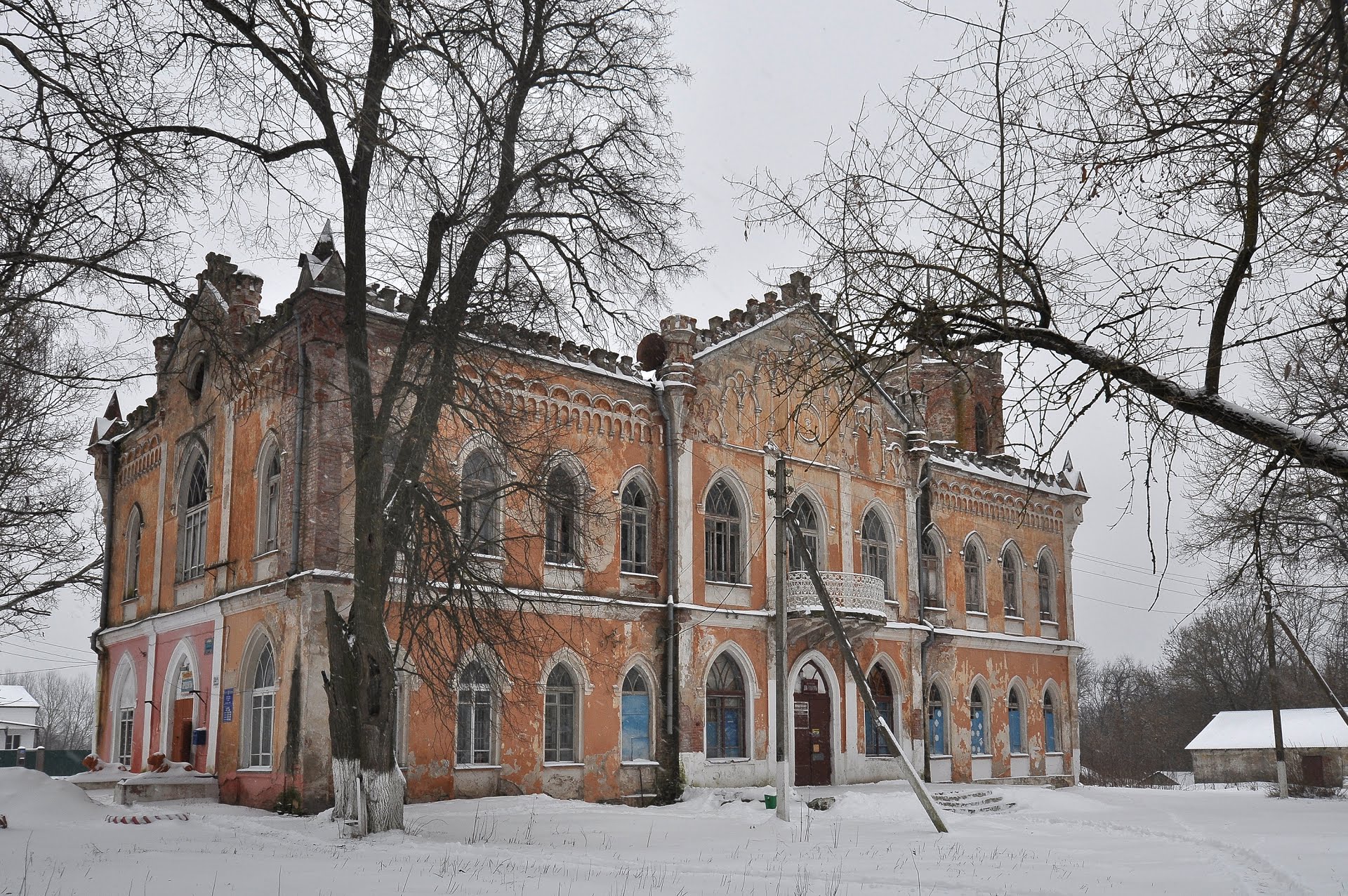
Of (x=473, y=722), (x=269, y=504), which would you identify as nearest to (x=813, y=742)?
(x=473, y=722)

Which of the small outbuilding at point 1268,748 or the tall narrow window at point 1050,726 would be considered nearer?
the tall narrow window at point 1050,726

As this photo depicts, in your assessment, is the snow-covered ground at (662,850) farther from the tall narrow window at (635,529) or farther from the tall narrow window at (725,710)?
the tall narrow window at (635,529)

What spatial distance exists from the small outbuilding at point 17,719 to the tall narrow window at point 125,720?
140ft

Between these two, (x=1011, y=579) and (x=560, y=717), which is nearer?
(x=560, y=717)

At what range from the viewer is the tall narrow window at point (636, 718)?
20.6 meters

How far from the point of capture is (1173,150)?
594 cm

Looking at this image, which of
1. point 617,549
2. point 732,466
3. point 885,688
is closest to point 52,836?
point 617,549

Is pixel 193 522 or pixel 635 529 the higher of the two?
pixel 193 522

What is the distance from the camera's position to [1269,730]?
148 feet

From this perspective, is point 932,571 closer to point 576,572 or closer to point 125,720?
point 576,572

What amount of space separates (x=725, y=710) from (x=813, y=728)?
2.68 meters

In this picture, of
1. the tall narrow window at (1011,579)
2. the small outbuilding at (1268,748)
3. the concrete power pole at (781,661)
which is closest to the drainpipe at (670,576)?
the concrete power pole at (781,661)

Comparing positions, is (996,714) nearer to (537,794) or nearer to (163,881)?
(537,794)

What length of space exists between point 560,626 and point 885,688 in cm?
900
